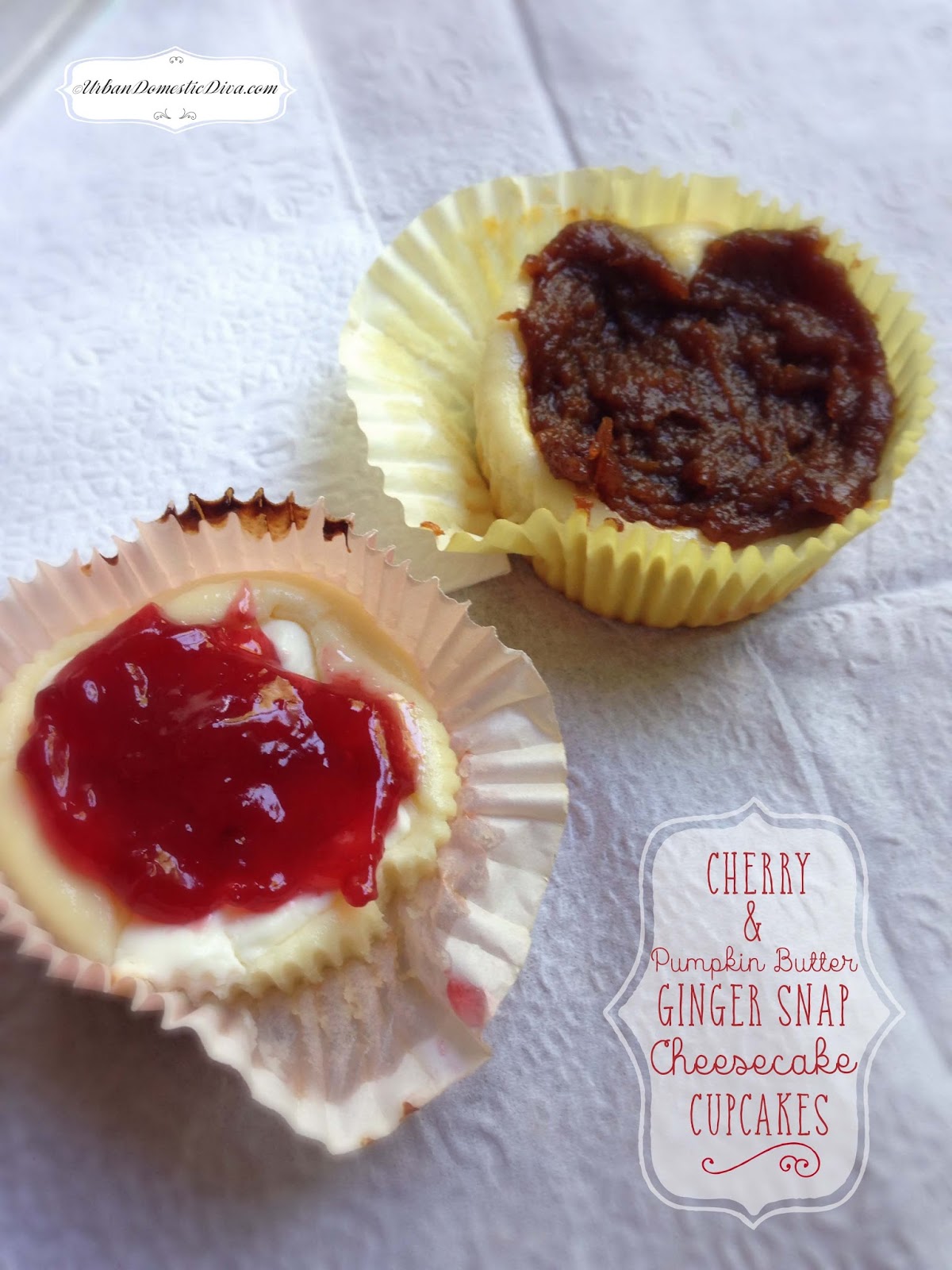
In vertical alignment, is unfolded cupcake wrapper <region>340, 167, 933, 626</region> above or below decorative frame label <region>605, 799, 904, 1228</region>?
above

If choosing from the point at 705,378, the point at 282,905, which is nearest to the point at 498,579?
the point at 705,378

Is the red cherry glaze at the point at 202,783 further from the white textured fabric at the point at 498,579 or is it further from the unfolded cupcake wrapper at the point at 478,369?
the unfolded cupcake wrapper at the point at 478,369

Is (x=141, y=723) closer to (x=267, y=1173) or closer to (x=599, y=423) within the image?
(x=267, y=1173)

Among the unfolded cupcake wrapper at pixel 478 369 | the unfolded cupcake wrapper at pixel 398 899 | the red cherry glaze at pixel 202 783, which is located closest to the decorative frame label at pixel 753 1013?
the unfolded cupcake wrapper at pixel 398 899

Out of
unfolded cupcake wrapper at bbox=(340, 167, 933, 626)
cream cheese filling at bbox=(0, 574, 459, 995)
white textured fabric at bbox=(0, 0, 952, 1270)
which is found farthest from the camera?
unfolded cupcake wrapper at bbox=(340, 167, 933, 626)

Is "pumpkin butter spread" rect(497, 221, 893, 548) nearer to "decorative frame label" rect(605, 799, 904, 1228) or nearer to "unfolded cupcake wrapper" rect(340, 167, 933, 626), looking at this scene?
"unfolded cupcake wrapper" rect(340, 167, 933, 626)

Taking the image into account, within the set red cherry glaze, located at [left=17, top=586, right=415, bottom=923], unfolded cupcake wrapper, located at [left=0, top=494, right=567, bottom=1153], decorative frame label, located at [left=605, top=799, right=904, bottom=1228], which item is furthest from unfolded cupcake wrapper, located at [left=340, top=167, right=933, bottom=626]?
red cherry glaze, located at [left=17, top=586, right=415, bottom=923]
